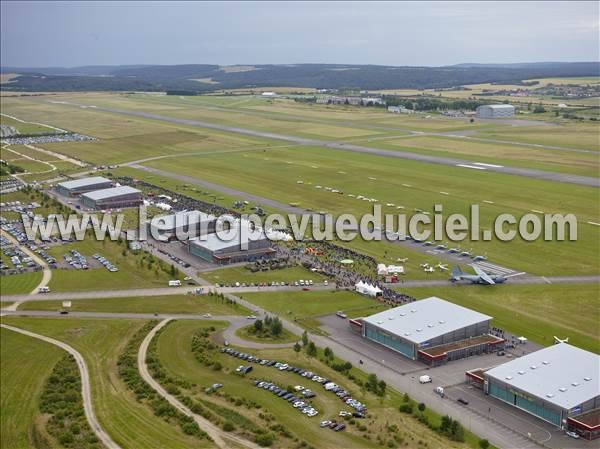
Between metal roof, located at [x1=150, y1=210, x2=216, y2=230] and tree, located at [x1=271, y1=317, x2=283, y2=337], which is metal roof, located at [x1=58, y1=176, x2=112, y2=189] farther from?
tree, located at [x1=271, y1=317, x2=283, y2=337]

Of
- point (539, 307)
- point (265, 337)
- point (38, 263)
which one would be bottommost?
point (265, 337)

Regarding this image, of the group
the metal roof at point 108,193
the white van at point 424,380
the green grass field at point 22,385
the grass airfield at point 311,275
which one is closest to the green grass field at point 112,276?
the grass airfield at point 311,275

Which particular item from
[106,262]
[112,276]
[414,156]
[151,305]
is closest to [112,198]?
[106,262]

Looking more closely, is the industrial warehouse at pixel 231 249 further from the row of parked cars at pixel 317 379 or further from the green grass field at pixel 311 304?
the row of parked cars at pixel 317 379

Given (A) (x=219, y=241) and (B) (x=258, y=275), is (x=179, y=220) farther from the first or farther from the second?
(B) (x=258, y=275)

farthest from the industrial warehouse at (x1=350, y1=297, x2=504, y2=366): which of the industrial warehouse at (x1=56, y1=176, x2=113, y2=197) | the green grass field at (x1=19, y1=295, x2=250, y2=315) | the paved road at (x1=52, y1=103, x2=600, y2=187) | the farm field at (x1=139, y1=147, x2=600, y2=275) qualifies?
the industrial warehouse at (x1=56, y1=176, x2=113, y2=197)

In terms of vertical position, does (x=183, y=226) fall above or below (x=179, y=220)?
below

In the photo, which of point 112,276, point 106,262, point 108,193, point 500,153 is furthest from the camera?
point 500,153
